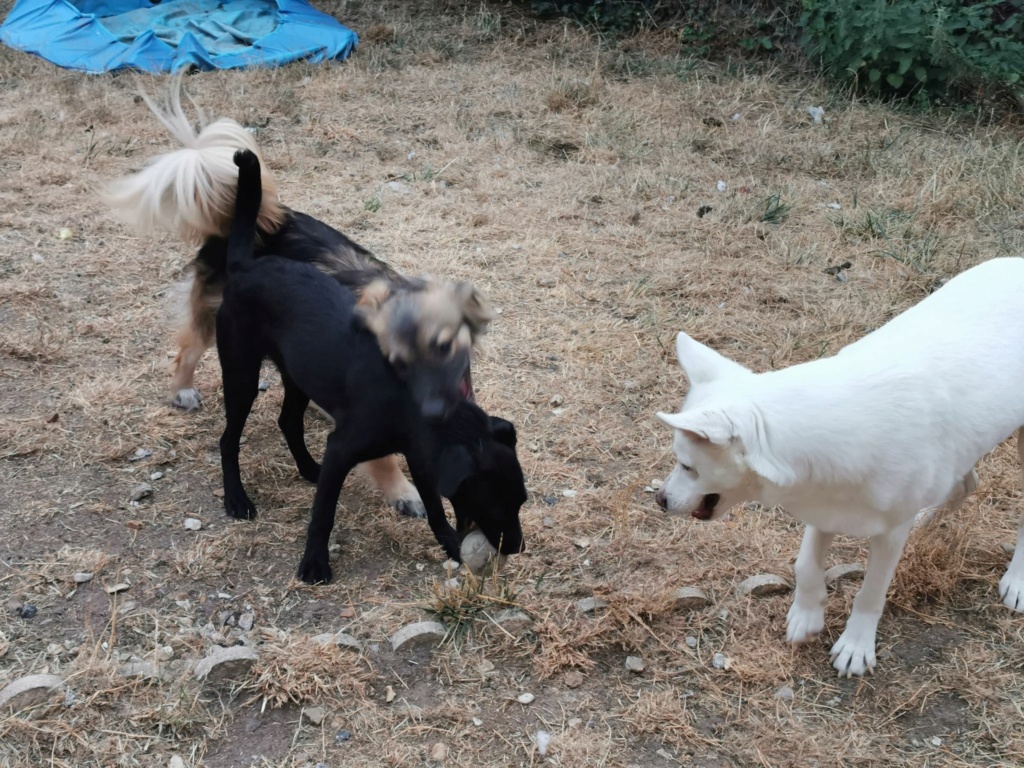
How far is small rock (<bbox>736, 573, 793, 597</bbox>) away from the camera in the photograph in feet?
11.5

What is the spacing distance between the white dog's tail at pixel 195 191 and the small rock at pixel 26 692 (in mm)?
1811

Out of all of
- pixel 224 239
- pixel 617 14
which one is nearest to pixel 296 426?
pixel 224 239

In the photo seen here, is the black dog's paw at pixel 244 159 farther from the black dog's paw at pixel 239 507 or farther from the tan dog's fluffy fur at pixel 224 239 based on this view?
the black dog's paw at pixel 239 507

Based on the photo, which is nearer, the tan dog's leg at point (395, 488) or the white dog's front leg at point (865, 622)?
the white dog's front leg at point (865, 622)

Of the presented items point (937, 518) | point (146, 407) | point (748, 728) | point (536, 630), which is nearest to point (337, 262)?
point (146, 407)

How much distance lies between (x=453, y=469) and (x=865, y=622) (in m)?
1.42

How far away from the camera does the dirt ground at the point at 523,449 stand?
3.01 meters

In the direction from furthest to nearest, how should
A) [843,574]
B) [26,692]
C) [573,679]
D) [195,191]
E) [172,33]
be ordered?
[172,33] < [195,191] < [843,574] < [573,679] < [26,692]

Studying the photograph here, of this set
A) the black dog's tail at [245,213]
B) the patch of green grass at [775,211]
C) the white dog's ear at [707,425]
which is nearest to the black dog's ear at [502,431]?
the white dog's ear at [707,425]

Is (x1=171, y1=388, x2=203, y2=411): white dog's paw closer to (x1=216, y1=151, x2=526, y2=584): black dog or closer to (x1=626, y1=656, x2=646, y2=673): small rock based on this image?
(x1=216, y1=151, x2=526, y2=584): black dog

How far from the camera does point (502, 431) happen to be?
3271 millimetres

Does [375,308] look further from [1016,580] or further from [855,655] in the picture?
[1016,580]

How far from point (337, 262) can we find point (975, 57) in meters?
6.05

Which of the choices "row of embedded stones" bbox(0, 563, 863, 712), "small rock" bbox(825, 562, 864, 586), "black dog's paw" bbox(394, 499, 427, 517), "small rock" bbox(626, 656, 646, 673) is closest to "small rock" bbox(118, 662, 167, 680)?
"row of embedded stones" bbox(0, 563, 863, 712)
